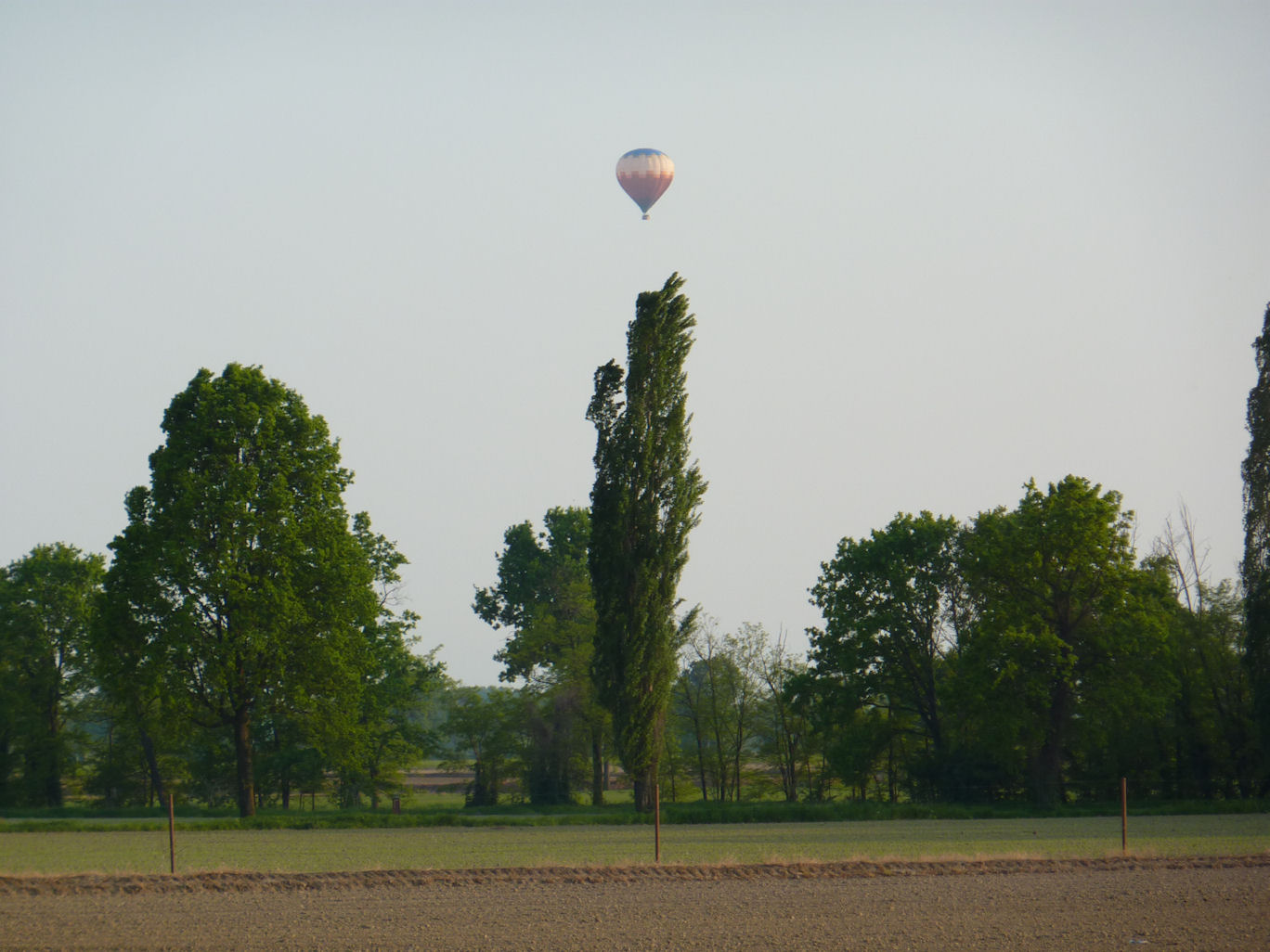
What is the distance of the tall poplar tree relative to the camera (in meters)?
35.8

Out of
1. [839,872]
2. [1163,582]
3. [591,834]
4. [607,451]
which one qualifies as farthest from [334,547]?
[1163,582]

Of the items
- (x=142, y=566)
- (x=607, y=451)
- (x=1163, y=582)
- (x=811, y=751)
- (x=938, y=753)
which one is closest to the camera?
(x=142, y=566)

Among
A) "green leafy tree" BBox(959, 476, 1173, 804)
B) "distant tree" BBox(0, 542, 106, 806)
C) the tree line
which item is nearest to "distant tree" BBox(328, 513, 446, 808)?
the tree line

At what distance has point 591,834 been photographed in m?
30.4

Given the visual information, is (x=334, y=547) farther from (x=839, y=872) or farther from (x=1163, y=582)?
(x=1163, y=582)

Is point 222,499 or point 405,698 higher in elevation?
point 222,499

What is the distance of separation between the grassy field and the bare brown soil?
173cm

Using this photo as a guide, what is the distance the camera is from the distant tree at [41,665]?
5038cm

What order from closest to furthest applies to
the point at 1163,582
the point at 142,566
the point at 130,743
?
the point at 142,566 < the point at 1163,582 < the point at 130,743

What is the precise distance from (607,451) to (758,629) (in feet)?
84.8

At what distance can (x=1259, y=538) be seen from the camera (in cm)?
4062

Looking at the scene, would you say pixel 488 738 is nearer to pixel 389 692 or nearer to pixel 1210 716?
pixel 389 692

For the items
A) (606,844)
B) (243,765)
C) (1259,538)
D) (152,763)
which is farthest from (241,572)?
(1259,538)

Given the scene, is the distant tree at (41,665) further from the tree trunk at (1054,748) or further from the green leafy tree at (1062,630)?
the tree trunk at (1054,748)
